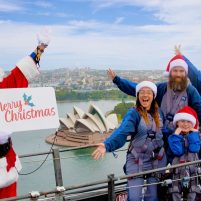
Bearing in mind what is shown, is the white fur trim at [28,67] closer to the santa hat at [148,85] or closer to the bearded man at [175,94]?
the santa hat at [148,85]

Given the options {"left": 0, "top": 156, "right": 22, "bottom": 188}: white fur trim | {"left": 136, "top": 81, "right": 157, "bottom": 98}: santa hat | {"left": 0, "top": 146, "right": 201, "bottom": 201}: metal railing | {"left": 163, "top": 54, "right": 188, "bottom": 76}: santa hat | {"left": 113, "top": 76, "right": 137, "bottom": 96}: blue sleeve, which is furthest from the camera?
{"left": 113, "top": 76, "right": 137, "bottom": 96}: blue sleeve

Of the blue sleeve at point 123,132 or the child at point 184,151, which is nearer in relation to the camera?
the blue sleeve at point 123,132

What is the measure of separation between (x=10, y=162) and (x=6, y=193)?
222 mm

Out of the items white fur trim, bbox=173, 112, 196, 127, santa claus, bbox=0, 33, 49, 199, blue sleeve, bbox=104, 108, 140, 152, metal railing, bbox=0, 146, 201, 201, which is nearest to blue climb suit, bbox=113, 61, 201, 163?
white fur trim, bbox=173, 112, 196, 127

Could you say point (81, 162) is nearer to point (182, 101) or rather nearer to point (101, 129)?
point (101, 129)

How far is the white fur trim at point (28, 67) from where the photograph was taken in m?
3.09

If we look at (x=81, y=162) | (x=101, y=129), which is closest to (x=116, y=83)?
(x=81, y=162)

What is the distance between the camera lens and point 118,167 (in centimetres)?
2378

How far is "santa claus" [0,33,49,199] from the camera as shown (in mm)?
2857

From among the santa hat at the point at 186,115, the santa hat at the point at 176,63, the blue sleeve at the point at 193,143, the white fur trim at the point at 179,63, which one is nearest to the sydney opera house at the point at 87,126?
the santa hat at the point at 176,63

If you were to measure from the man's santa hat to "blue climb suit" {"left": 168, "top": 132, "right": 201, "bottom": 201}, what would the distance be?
117 cm

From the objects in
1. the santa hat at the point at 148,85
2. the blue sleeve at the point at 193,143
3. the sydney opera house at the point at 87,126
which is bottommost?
the blue sleeve at the point at 193,143

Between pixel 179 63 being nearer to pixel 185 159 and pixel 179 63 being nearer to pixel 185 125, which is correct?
pixel 185 125

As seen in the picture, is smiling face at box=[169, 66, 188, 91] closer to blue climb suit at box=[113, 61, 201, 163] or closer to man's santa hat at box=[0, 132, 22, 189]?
blue climb suit at box=[113, 61, 201, 163]
